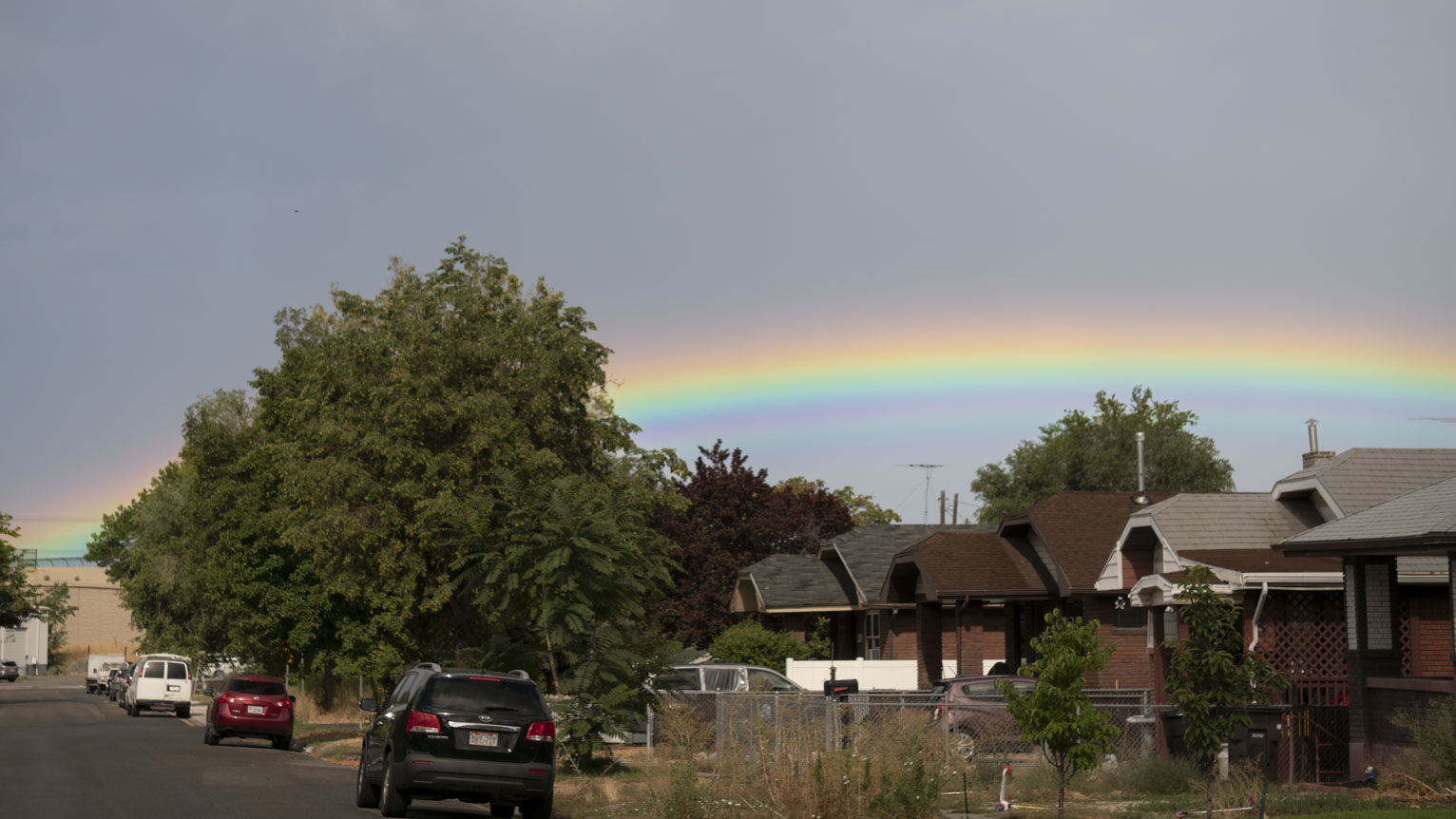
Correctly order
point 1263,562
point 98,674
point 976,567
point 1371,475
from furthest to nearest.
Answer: point 98,674 → point 976,567 → point 1371,475 → point 1263,562

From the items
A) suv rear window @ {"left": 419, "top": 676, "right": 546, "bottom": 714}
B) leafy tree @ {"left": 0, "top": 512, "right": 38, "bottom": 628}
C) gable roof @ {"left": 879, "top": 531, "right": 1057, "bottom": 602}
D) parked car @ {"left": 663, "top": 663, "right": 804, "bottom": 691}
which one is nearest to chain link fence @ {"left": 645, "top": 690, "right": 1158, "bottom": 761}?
parked car @ {"left": 663, "top": 663, "right": 804, "bottom": 691}

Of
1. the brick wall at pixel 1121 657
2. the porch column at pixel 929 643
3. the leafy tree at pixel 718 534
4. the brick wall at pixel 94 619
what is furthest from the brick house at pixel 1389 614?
the brick wall at pixel 94 619

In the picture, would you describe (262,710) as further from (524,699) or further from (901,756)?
(901,756)

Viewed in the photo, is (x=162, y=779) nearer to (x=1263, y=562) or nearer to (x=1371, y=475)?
(x=1263, y=562)

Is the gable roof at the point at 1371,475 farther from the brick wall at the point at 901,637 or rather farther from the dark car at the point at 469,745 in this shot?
the brick wall at the point at 901,637

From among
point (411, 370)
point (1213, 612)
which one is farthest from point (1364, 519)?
point (411, 370)

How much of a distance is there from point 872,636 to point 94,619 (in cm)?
11520

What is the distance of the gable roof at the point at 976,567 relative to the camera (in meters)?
36.5

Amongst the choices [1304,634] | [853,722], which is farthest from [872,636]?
[1304,634]

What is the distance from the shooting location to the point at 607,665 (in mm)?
23594

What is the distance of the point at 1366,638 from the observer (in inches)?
780

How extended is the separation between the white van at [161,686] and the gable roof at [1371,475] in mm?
39120

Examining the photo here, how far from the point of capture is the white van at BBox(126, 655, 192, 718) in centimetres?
5112

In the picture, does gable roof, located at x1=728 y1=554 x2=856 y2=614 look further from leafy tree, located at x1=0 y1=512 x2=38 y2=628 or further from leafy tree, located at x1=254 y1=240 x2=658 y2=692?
leafy tree, located at x1=0 y1=512 x2=38 y2=628
